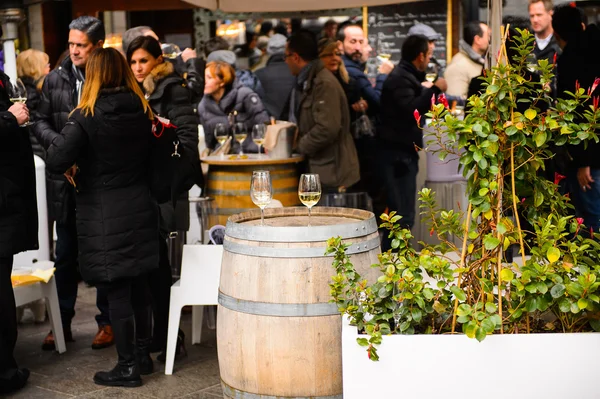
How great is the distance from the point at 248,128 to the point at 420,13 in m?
3.06

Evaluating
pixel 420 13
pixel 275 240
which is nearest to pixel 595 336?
pixel 275 240

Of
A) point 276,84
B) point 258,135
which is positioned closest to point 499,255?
point 258,135

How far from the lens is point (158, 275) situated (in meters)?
5.01

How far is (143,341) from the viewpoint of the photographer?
480 cm

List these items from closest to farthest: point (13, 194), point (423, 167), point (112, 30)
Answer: point (13, 194), point (423, 167), point (112, 30)

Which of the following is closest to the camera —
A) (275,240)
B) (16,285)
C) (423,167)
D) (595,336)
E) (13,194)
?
(595,336)

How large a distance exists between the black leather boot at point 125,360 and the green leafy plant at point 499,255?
5.97 ft

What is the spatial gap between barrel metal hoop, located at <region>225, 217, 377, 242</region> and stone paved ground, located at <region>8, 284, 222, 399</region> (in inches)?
54.5

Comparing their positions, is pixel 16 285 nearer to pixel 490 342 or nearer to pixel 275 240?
pixel 275 240

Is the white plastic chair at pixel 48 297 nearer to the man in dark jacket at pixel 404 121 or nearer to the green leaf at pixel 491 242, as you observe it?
the man in dark jacket at pixel 404 121

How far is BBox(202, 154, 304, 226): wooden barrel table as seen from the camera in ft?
20.1

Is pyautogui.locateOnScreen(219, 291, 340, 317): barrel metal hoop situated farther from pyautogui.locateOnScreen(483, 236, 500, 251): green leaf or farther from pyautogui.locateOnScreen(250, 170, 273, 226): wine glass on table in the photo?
pyautogui.locateOnScreen(483, 236, 500, 251): green leaf

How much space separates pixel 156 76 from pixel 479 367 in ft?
9.54

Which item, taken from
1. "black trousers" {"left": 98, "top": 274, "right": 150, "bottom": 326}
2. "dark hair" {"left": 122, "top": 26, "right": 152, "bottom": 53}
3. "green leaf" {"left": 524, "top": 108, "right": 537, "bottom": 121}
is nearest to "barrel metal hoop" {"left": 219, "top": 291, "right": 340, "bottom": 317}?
"green leaf" {"left": 524, "top": 108, "right": 537, "bottom": 121}
